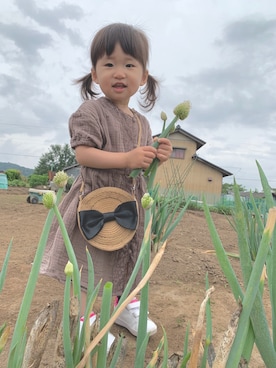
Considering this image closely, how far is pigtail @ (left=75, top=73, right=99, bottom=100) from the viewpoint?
1.23 metres

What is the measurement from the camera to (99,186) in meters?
1.06

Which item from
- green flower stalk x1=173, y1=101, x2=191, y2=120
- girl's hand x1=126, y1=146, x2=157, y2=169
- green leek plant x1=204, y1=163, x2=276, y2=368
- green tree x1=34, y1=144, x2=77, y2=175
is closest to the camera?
green leek plant x1=204, y1=163, x2=276, y2=368

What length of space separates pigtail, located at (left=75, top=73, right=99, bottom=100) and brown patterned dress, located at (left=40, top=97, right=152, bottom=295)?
17 centimetres

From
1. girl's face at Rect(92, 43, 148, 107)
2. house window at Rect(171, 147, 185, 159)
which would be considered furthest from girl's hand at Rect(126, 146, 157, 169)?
house window at Rect(171, 147, 185, 159)

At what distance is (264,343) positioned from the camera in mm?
253

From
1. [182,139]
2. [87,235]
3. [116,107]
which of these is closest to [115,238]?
[87,235]

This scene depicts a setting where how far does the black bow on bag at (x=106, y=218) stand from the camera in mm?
972

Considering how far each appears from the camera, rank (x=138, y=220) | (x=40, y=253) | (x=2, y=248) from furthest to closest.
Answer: (x=2, y=248), (x=138, y=220), (x=40, y=253)

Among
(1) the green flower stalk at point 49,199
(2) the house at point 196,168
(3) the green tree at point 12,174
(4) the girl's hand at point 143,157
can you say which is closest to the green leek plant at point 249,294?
(1) the green flower stalk at point 49,199

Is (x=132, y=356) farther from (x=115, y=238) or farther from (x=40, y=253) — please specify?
(x=40, y=253)

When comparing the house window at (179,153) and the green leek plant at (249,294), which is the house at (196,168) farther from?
the green leek plant at (249,294)

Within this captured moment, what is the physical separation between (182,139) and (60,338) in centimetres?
1513

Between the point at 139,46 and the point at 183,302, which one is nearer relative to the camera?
the point at 139,46

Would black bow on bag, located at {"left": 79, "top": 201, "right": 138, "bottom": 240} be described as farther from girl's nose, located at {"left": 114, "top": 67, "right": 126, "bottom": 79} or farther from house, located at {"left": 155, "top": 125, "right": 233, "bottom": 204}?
house, located at {"left": 155, "top": 125, "right": 233, "bottom": 204}
